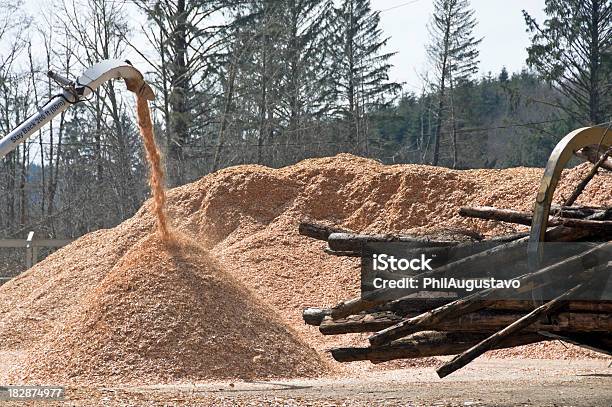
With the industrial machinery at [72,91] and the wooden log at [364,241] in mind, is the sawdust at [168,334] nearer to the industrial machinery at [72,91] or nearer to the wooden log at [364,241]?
the industrial machinery at [72,91]

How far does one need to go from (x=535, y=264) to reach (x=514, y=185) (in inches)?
460

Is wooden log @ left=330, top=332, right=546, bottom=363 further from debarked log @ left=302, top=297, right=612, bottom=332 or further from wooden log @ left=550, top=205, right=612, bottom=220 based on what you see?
wooden log @ left=550, top=205, right=612, bottom=220

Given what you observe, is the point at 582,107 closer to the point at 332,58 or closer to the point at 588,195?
the point at 332,58

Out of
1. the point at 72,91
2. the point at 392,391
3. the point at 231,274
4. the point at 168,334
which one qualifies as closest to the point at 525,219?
the point at 392,391

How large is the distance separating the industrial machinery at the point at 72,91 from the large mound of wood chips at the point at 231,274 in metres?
2.15

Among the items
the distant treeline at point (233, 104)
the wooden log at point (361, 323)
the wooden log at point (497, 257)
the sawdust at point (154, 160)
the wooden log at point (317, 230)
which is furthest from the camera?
the distant treeline at point (233, 104)

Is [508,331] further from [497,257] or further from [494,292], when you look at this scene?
[497,257]

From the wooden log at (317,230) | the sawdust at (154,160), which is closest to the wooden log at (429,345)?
the wooden log at (317,230)

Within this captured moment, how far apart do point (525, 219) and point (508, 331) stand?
1.40 meters

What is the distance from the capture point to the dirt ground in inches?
323

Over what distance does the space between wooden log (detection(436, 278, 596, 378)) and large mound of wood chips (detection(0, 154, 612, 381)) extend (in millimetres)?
2061

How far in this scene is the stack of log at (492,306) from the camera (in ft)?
21.8

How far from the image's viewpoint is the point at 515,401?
26.4 ft

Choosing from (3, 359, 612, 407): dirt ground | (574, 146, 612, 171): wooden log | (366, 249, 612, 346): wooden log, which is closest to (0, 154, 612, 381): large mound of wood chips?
(3, 359, 612, 407): dirt ground
